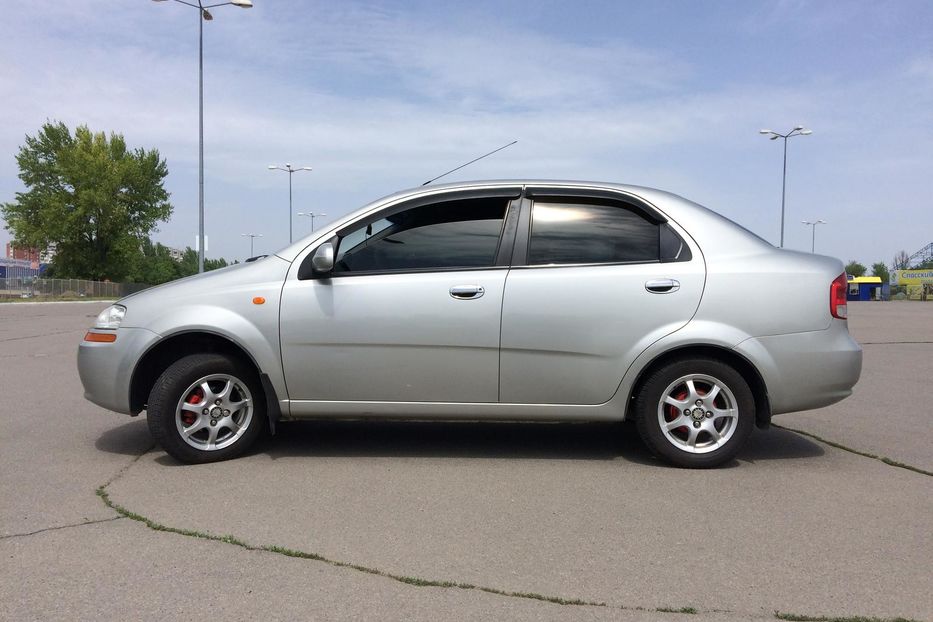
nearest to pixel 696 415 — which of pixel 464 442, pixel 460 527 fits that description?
pixel 464 442

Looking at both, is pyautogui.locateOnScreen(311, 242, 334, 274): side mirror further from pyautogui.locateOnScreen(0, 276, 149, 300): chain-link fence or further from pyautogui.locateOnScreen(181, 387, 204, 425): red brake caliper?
pyautogui.locateOnScreen(0, 276, 149, 300): chain-link fence

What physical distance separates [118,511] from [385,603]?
69.2 inches

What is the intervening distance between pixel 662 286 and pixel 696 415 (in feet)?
2.66

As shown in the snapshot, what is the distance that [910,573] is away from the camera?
10.0 ft

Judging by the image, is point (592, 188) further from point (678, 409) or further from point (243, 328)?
point (243, 328)

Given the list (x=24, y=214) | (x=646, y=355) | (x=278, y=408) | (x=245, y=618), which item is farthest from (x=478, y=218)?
(x=24, y=214)

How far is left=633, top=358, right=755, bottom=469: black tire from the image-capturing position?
15.0ft

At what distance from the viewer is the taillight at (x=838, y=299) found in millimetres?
4602

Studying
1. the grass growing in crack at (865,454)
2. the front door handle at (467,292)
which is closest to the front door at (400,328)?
the front door handle at (467,292)

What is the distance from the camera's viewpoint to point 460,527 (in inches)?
141

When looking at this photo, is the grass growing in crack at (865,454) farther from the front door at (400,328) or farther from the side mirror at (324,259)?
the side mirror at (324,259)

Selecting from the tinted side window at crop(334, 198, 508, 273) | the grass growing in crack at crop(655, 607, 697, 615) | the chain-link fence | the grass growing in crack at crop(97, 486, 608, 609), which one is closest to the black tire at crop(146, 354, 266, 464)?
the grass growing in crack at crop(97, 486, 608, 609)

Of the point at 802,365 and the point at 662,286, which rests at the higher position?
the point at 662,286

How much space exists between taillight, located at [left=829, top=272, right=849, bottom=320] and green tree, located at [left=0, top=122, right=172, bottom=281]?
5659cm
